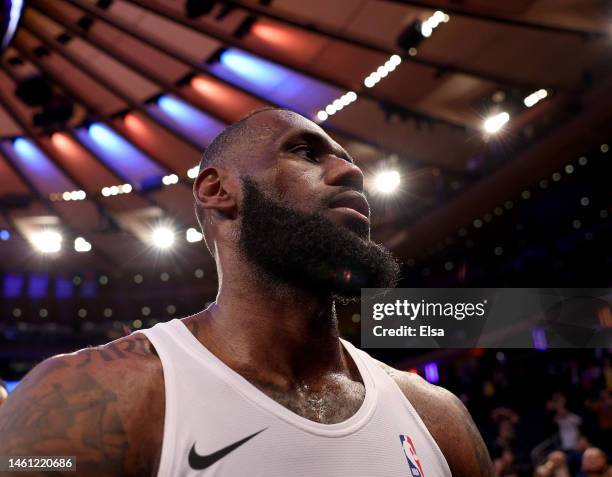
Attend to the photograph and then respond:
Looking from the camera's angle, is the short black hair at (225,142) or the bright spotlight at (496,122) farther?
the bright spotlight at (496,122)

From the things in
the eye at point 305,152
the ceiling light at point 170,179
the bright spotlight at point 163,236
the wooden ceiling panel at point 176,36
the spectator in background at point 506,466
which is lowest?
the spectator in background at point 506,466

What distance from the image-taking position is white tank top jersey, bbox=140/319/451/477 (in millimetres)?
1287

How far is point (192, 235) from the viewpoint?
14.0m

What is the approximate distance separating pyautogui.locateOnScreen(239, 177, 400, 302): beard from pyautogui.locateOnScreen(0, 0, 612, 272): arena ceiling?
255 inches

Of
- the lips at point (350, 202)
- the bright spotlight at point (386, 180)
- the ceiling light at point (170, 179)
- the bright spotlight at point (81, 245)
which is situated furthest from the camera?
the bright spotlight at point (81, 245)

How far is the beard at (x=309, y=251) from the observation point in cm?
163

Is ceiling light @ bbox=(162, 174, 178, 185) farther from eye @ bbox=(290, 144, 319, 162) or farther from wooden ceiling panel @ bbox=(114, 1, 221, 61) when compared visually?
eye @ bbox=(290, 144, 319, 162)

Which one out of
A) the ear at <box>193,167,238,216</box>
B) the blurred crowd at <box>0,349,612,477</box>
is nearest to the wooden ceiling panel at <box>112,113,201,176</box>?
the blurred crowd at <box>0,349,612,477</box>

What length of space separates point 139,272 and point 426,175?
9198 mm

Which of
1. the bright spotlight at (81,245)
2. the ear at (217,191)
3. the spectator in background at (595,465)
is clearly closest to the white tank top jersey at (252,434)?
the ear at (217,191)

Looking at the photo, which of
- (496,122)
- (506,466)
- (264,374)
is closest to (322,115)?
(496,122)

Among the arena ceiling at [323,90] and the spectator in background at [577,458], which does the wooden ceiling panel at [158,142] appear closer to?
the arena ceiling at [323,90]

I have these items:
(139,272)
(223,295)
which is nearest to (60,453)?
(223,295)

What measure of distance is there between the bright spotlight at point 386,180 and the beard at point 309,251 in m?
9.73
